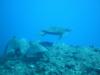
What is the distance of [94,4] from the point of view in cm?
8912

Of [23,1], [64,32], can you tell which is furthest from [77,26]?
[64,32]

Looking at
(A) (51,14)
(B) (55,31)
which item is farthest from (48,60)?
(A) (51,14)

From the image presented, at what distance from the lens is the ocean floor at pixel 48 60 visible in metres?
8.21

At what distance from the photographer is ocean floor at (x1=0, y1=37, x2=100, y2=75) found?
26.9 feet

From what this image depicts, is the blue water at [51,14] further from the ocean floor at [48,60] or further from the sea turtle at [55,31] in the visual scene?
the ocean floor at [48,60]

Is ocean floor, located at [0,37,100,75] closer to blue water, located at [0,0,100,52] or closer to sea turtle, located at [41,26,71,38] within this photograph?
sea turtle, located at [41,26,71,38]

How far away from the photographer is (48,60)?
9234 millimetres

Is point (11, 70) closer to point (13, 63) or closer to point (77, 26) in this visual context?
point (13, 63)

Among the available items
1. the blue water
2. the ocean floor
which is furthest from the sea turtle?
the blue water

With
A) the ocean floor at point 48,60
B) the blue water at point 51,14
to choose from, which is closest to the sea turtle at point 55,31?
the ocean floor at point 48,60

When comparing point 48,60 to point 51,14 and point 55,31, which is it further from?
point 51,14

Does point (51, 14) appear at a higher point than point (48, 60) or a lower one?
higher

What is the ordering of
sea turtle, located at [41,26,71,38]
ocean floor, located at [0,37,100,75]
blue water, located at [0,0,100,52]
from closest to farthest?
1. ocean floor, located at [0,37,100,75]
2. sea turtle, located at [41,26,71,38]
3. blue water, located at [0,0,100,52]

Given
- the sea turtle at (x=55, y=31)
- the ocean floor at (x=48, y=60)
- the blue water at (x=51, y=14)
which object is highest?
the blue water at (x=51, y=14)
